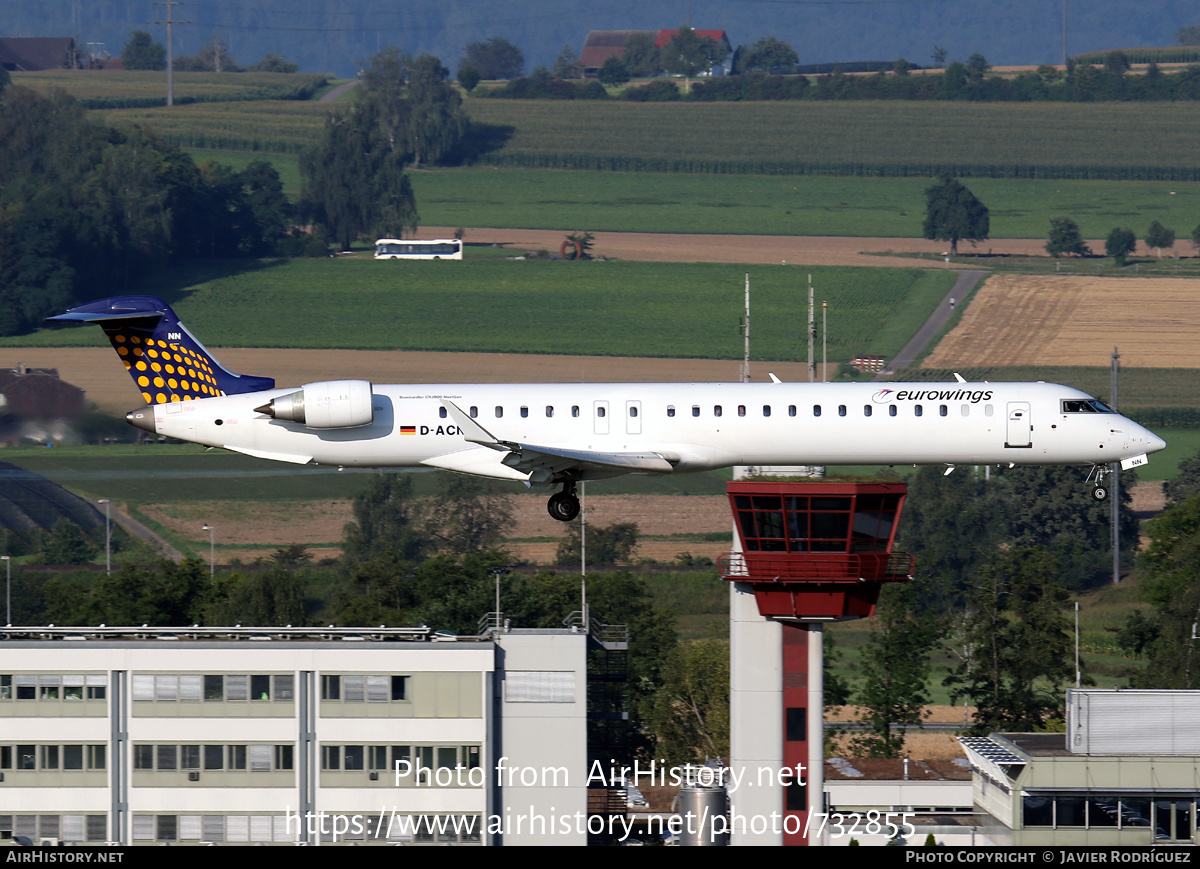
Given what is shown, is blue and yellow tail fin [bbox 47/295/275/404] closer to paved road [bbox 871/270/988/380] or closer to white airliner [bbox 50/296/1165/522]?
white airliner [bbox 50/296/1165/522]

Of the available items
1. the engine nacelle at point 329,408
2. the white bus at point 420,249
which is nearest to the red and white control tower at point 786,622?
the engine nacelle at point 329,408

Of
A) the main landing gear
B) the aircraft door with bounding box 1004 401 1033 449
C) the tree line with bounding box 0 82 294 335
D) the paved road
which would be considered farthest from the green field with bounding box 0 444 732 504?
the aircraft door with bounding box 1004 401 1033 449

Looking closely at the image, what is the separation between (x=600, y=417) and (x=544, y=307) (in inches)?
4093

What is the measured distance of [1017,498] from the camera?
111750mm

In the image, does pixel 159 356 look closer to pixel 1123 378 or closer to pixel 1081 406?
pixel 1081 406

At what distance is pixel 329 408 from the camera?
41656mm

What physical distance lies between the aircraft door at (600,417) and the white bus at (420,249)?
4945 inches

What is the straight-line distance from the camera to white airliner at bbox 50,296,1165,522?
41.2 m

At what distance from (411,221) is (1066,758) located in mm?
147687

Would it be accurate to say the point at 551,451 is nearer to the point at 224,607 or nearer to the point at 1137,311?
the point at 224,607

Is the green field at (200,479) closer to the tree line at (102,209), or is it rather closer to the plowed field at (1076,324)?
the plowed field at (1076,324)

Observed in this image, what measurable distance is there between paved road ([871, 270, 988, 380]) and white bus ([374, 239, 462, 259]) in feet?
162

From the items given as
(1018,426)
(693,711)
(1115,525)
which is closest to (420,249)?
(1115,525)

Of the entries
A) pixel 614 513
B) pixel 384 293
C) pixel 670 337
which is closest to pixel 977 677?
pixel 614 513
